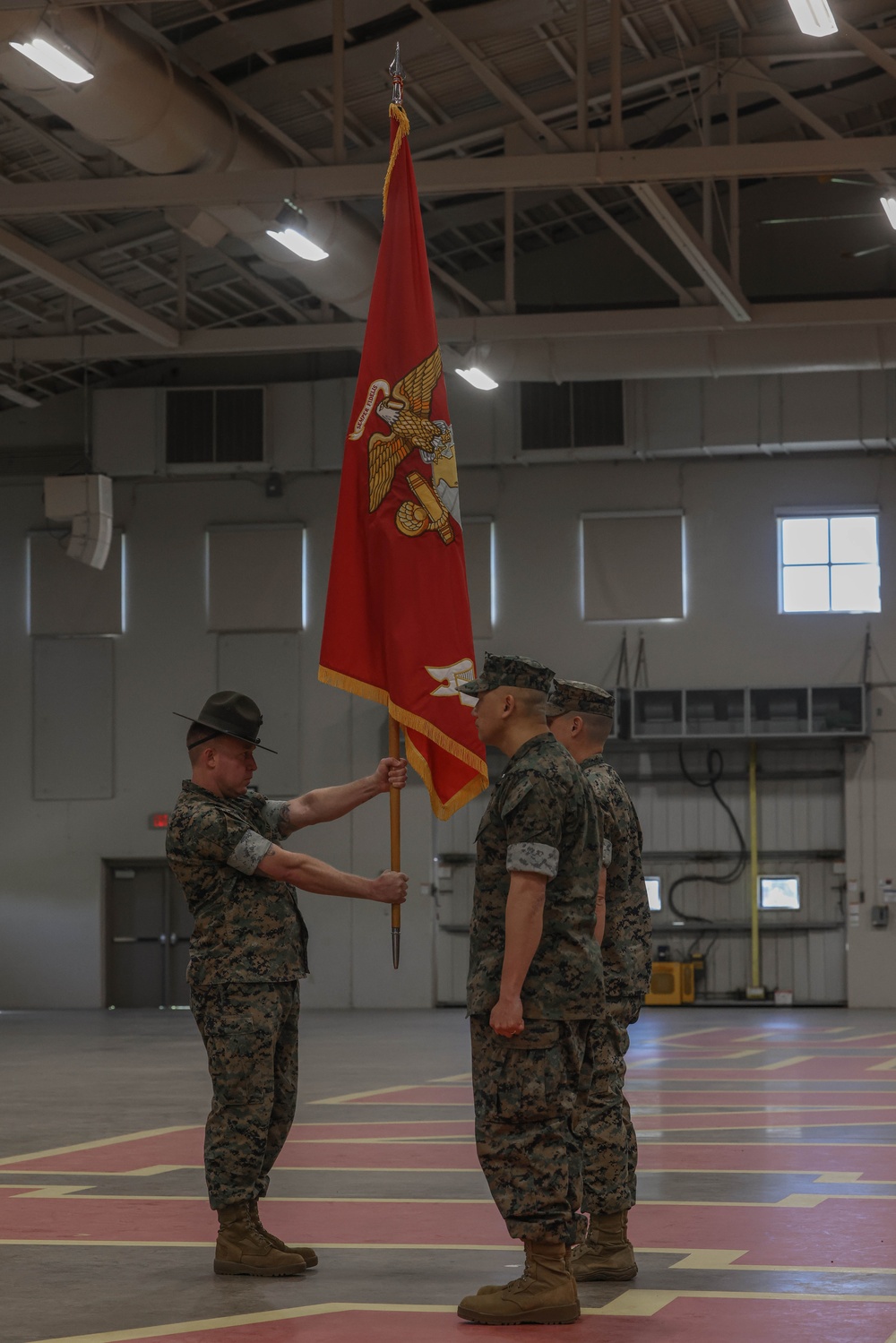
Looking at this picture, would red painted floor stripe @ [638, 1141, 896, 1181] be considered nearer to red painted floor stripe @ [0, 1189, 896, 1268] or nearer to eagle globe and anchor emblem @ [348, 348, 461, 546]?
red painted floor stripe @ [0, 1189, 896, 1268]

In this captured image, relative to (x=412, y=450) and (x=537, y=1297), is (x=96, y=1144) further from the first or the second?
(x=537, y=1297)

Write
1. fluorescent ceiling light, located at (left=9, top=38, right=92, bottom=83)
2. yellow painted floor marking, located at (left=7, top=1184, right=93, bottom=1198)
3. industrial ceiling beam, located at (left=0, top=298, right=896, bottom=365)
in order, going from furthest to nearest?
industrial ceiling beam, located at (left=0, top=298, right=896, bottom=365) < fluorescent ceiling light, located at (left=9, top=38, right=92, bottom=83) < yellow painted floor marking, located at (left=7, top=1184, right=93, bottom=1198)

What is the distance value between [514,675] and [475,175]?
1033cm

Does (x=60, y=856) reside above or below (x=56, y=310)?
below

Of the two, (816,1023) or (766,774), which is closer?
(816,1023)

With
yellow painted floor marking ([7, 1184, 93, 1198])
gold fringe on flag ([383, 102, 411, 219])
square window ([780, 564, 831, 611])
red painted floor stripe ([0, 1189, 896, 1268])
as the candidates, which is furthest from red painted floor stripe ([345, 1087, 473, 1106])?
square window ([780, 564, 831, 611])

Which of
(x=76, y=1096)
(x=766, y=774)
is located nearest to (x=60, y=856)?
(x=766, y=774)

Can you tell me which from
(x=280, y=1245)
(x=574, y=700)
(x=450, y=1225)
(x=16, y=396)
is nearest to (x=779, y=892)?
(x=16, y=396)

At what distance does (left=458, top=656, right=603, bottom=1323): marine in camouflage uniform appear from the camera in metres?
5.03

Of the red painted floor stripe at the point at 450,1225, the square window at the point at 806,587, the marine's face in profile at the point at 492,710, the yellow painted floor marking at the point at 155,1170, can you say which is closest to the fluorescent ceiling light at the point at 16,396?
the square window at the point at 806,587

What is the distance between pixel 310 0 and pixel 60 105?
336cm

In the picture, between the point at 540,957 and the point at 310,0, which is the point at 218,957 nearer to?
the point at 540,957

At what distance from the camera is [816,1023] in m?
20.4

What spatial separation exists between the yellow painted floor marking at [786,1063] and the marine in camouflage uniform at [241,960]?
8861mm
